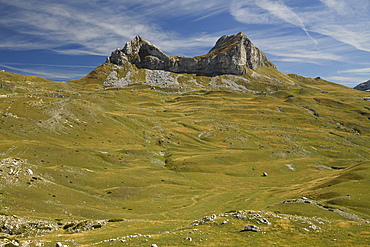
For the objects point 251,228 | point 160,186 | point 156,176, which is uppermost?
point 251,228

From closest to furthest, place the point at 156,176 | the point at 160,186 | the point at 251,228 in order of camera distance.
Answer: the point at 251,228, the point at 160,186, the point at 156,176

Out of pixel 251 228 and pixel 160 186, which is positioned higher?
A: pixel 251 228

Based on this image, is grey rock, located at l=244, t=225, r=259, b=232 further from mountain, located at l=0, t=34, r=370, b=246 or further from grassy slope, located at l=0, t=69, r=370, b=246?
grassy slope, located at l=0, t=69, r=370, b=246

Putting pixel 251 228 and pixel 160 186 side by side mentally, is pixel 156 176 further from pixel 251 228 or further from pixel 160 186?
pixel 251 228

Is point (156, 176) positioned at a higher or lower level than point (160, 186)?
higher

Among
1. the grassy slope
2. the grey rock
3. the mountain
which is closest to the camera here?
the grey rock

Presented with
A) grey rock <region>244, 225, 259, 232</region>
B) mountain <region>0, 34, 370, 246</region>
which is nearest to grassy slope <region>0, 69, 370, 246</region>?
mountain <region>0, 34, 370, 246</region>

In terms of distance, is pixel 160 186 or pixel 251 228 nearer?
pixel 251 228

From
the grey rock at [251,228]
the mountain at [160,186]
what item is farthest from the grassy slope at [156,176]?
the grey rock at [251,228]

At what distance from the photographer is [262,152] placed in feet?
458

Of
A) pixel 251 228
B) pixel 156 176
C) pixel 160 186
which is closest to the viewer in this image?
pixel 251 228

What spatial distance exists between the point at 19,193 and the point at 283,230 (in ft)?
165

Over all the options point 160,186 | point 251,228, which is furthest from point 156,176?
A: point 251,228

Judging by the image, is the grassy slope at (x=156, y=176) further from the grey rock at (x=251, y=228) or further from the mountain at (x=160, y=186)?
the grey rock at (x=251, y=228)
